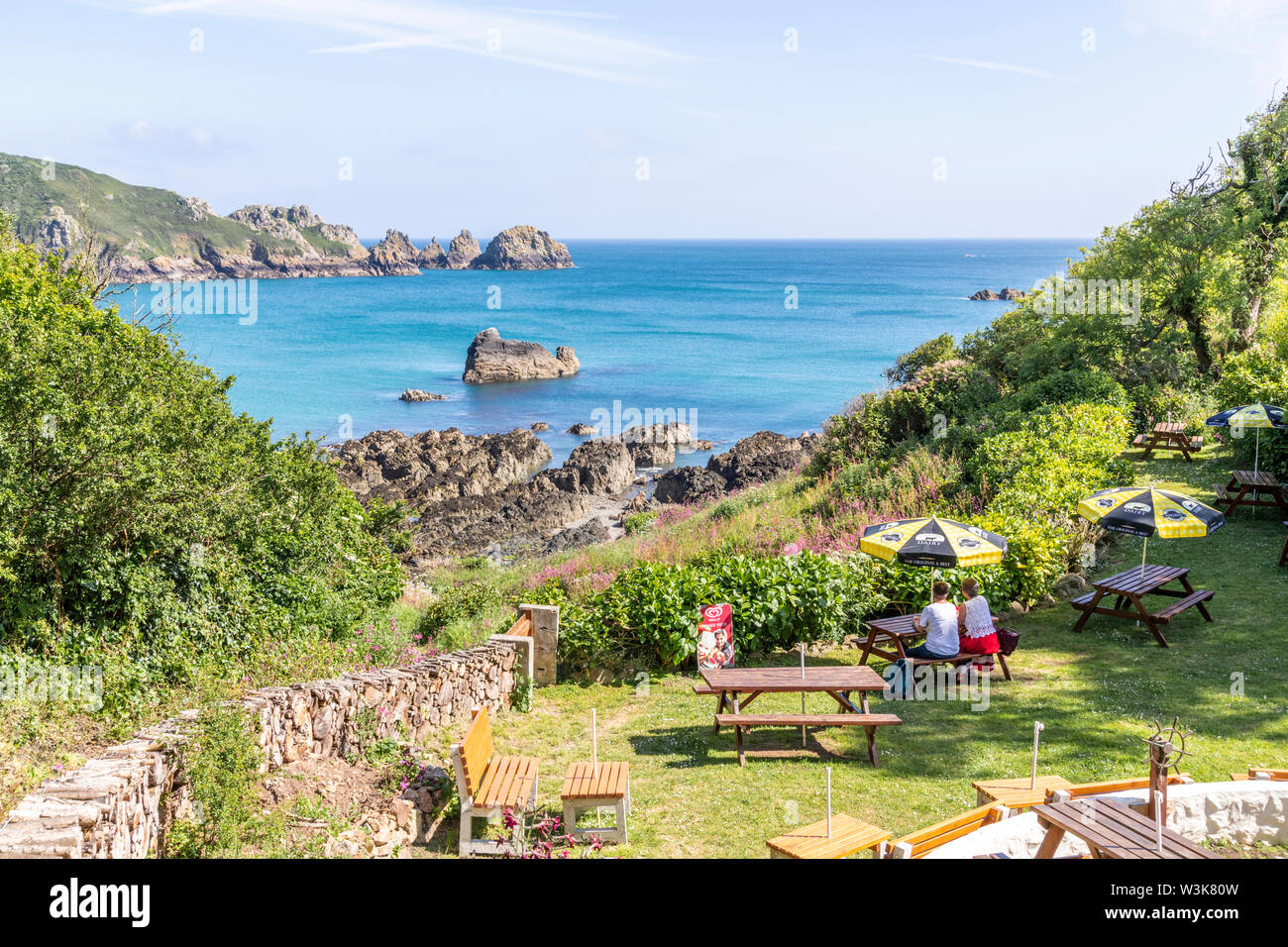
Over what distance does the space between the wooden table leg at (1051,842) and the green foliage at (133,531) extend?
799cm

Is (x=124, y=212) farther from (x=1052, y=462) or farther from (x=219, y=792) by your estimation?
(x=219, y=792)

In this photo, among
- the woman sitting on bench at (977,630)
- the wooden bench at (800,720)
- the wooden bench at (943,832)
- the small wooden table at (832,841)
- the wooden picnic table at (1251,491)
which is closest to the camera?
the wooden bench at (943,832)

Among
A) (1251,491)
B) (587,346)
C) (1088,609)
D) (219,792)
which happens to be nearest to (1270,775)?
(1088,609)

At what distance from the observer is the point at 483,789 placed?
292 inches

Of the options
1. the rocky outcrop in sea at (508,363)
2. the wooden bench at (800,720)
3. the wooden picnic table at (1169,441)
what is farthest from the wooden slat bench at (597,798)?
the rocky outcrop in sea at (508,363)

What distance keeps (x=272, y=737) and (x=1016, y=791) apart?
6193 mm

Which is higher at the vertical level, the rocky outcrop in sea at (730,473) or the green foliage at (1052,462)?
the green foliage at (1052,462)

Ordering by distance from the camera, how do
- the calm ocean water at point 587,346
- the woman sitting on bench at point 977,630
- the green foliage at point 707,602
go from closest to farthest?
the woman sitting on bench at point 977,630 < the green foliage at point 707,602 < the calm ocean water at point 587,346

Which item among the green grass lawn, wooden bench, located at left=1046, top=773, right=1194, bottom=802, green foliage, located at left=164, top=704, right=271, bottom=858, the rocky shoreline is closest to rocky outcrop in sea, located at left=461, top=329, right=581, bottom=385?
the rocky shoreline

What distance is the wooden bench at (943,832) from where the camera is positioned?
6.00 metres

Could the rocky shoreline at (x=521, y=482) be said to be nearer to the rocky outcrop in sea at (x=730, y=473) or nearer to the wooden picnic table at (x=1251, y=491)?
the rocky outcrop in sea at (x=730, y=473)
